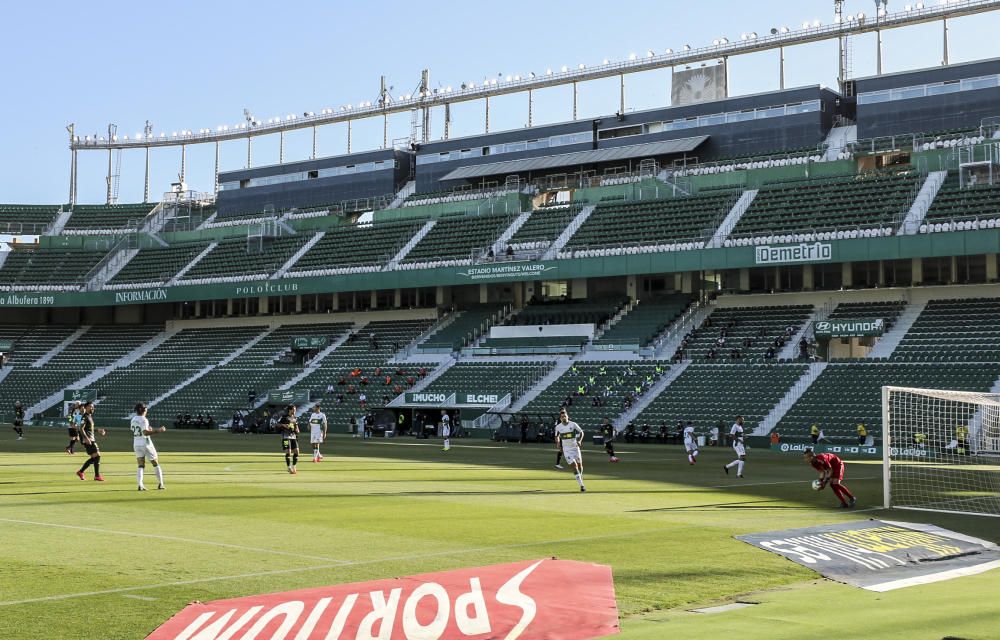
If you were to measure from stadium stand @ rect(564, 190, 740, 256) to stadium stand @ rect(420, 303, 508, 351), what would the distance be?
7481 millimetres

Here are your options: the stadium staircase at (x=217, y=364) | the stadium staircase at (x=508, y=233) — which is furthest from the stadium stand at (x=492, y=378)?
the stadium staircase at (x=217, y=364)

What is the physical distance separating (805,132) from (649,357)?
2183 centimetres

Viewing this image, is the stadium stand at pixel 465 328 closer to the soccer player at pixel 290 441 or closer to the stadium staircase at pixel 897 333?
the stadium staircase at pixel 897 333

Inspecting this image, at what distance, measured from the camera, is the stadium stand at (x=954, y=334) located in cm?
4884

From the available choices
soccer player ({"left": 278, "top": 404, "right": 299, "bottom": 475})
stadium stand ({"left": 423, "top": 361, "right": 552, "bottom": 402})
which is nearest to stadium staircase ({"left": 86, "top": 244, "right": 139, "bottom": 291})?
stadium stand ({"left": 423, "top": 361, "right": 552, "bottom": 402})

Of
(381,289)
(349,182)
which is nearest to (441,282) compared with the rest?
(381,289)

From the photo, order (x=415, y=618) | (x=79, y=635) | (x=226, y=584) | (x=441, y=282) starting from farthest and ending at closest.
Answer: (x=441, y=282) → (x=226, y=584) → (x=415, y=618) → (x=79, y=635)

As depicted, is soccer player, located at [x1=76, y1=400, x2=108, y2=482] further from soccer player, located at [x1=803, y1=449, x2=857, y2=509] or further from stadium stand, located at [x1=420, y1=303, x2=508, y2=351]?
stadium stand, located at [x1=420, y1=303, x2=508, y2=351]

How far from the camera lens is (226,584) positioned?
12258 millimetres

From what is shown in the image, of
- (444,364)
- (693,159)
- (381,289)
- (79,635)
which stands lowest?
(79,635)

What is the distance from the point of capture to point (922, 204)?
186 ft

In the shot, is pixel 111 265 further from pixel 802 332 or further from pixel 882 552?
pixel 882 552

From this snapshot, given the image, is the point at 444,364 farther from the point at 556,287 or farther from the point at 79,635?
the point at 79,635

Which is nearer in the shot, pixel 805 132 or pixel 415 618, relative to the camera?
pixel 415 618
